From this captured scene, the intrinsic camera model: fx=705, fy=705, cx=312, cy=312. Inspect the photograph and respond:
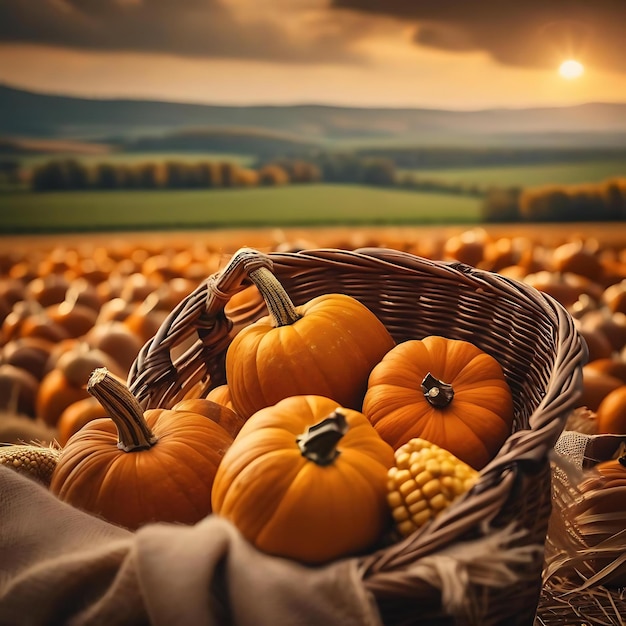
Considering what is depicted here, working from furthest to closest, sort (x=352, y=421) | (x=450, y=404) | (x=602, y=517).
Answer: (x=602, y=517)
(x=450, y=404)
(x=352, y=421)

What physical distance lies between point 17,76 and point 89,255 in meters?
1.35

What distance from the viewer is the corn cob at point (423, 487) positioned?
0.64 metres

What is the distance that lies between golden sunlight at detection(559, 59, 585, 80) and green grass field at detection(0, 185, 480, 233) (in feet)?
3.02

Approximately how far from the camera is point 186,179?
381 centimetres

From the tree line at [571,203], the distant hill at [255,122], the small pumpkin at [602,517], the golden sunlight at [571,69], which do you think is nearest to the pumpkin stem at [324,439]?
the small pumpkin at [602,517]

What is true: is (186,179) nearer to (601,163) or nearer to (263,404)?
(601,163)

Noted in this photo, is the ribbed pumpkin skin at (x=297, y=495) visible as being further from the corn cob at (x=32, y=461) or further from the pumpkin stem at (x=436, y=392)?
the corn cob at (x=32, y=461)

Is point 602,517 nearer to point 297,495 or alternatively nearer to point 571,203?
point 297,495

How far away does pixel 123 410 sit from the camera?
776 mm

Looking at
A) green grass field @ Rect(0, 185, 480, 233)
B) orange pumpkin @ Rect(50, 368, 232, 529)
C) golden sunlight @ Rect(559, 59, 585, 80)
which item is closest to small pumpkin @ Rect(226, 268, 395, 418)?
orange pumpkin @ Rect(50, 368, 232, 529)

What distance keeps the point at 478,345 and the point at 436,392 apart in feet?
0.64

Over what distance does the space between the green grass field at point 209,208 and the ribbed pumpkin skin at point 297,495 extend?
310cm

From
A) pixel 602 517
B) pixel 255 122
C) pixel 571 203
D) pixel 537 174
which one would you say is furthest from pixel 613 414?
pixel 255 122

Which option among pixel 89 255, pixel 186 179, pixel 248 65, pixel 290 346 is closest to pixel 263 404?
pixel 290 346
